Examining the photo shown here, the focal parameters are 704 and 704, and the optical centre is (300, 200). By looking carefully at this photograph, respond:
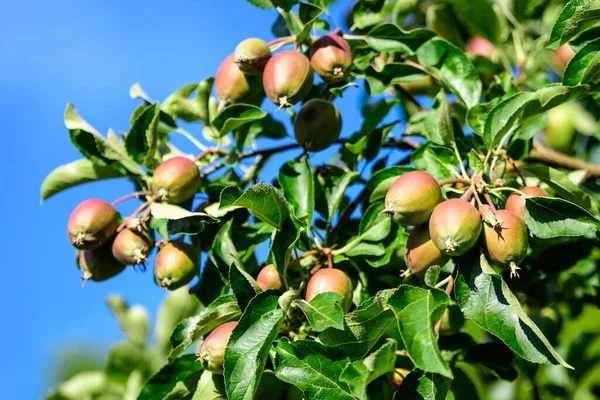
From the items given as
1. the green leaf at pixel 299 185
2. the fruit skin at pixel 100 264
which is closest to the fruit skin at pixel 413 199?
the green leaf at pixel 299 185

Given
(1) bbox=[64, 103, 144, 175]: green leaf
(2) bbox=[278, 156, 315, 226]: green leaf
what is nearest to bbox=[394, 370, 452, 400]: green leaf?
(2) bbox=[278, 156, 315, 226]: green leaf

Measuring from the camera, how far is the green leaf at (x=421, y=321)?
125 cm

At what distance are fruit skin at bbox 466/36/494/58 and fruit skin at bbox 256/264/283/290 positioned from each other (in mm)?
1537

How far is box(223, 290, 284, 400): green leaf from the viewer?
1.43 m

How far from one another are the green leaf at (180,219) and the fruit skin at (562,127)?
1695 mm

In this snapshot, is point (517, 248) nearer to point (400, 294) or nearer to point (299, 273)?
point (400, 294)

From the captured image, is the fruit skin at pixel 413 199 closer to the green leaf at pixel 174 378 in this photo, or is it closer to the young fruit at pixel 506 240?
the young fruit at pixel 506 240

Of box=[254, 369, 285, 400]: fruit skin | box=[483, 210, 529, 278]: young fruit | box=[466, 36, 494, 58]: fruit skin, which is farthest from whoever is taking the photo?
box=[466, 36, 494, 58]: fruit skin

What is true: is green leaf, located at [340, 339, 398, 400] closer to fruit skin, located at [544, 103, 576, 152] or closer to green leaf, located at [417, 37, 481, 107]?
green leaf, located at [417, 37, 481, 107]

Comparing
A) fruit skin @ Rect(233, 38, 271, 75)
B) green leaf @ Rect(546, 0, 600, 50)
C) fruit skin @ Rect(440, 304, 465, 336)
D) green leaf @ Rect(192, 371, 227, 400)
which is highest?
fruit skin @ Rect(233, 38, 271, 75)

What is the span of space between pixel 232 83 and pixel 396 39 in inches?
20.4

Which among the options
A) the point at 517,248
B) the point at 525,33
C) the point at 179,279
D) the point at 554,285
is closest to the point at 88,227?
the point at 179,279

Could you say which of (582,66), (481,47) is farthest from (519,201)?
(481,47)

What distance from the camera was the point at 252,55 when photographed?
1.88 m
